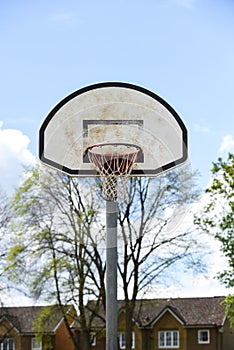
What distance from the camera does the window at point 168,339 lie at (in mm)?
17531

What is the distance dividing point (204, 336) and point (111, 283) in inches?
533

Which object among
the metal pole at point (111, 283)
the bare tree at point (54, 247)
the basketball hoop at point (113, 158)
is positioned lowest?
the metal pole at point (111, 283)

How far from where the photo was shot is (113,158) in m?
4.55

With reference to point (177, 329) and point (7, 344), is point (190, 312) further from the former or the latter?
point (7, 344)

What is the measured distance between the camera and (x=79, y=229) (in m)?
12.1

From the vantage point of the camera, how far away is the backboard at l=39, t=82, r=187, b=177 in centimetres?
449

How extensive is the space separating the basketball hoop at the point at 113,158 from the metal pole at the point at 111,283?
0.55 feet

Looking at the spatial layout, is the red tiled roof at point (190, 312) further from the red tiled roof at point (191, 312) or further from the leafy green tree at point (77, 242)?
the leafy green tree at point (77, 242)

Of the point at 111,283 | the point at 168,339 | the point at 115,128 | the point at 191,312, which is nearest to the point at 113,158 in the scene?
the point at 115,128

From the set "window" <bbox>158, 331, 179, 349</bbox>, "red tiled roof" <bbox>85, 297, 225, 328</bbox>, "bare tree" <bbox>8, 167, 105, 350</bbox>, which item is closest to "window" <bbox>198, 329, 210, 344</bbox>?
"red tiled roof" <bbox>85, 297, 225, 328</bbox>

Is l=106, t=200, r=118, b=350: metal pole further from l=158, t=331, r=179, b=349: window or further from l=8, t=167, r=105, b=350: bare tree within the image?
l=158, t=331, r=179, b=349: window

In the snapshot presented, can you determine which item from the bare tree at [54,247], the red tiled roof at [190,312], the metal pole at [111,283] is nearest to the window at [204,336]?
the red tiled roof at [190,312]

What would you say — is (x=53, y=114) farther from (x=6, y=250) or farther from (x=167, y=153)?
(x=6, y=250)

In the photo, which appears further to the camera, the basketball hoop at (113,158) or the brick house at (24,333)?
the brick house at (24,333)
